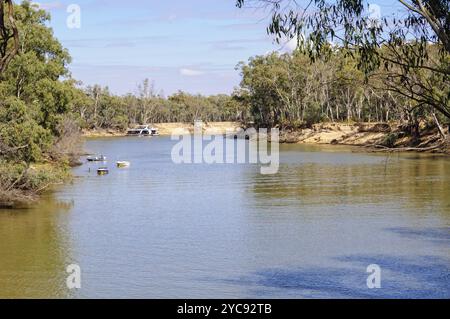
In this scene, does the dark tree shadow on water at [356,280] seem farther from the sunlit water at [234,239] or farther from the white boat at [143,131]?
the white boat at [143,131]

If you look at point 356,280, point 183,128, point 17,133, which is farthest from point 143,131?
point 356,280

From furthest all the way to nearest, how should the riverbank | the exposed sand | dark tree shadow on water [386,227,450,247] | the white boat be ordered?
the white boat
the exposed sand
the riverbank
dark tree shadow on water [386,227,450,247]

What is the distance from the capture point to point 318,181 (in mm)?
30453

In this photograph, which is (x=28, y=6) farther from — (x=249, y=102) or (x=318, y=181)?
(x=249, y=102)

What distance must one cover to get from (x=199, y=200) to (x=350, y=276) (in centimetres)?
1177

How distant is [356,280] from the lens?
13039 mm

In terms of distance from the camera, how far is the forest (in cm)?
1013

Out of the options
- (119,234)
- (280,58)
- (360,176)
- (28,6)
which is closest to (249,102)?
(280,58)

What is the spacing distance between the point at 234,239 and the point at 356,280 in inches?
185

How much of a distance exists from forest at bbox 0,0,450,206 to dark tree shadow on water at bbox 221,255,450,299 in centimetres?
314

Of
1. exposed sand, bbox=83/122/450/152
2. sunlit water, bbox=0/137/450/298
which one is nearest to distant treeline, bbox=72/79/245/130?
exposed sand, bbox=83/122/450/152

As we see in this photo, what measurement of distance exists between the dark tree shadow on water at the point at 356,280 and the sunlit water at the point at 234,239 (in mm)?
21

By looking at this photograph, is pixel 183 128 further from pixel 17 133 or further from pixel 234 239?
pixel 234 239

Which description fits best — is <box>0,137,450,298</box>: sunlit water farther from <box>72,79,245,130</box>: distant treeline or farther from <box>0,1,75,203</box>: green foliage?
<box>72,79,245,130</box>: distant treeline
